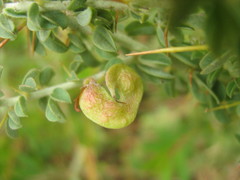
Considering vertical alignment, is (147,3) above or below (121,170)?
above

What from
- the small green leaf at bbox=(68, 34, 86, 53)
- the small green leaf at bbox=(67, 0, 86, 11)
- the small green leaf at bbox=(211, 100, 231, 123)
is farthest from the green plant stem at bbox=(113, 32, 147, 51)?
the small green leaf at bbox=(211, 100, 231, 123)

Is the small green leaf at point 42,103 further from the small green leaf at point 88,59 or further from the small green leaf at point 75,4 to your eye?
the small green leaf at point 75,4

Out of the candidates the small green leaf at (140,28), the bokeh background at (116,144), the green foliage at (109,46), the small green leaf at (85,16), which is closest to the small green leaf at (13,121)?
the green foliage at (109,46)

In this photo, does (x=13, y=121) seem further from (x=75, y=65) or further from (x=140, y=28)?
(x=140, y=28)

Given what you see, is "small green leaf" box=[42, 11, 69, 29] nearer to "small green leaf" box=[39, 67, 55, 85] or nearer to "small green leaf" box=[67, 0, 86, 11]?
"small green leaf" box=[67, 0, 86, 11]

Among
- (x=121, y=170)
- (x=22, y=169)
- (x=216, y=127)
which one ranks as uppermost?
(x=216, y=127)

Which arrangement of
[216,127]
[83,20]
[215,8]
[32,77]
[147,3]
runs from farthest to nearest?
[216,127], [32,77], [83,20], [147,3], [215,8]

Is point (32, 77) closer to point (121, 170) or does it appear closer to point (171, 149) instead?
point (171, 149)

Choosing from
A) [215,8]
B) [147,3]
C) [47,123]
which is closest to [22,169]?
[47,123]
